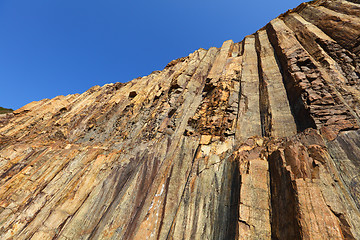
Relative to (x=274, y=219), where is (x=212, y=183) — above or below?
above

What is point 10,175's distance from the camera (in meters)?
15.4

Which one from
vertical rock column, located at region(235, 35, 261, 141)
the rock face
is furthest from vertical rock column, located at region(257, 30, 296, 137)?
vertical rock column, located at region(235, 35, 261, 141)

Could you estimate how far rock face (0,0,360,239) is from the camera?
21.3ft

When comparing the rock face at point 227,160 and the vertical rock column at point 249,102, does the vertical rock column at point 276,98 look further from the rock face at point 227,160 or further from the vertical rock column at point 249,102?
the vertical rock column at point 249,102

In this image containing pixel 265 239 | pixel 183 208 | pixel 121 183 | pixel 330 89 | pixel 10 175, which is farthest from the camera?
pixel 10 175

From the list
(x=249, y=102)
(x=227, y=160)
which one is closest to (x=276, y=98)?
(x=249, y=102)

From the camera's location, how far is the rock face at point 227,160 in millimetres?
6504

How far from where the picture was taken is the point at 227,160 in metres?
9.82

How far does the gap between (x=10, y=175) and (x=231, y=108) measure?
2119cm

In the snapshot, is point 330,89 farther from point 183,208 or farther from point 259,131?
point 183,208

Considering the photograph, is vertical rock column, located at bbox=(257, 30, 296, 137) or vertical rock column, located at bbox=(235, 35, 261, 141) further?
vertical rock column, located at bbox=(235, 35, 261, 141)

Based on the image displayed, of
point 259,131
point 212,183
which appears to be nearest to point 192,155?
point 212,183

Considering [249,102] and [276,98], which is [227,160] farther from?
[276,98]

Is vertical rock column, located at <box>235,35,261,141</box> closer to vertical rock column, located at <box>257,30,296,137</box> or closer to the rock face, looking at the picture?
the rock face
